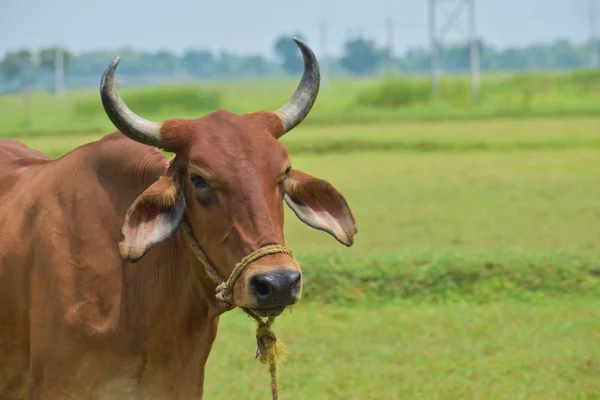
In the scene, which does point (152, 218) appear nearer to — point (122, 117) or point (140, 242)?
point (140, 242)

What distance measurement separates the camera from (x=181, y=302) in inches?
179

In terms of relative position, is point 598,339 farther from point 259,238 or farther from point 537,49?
point 537,49

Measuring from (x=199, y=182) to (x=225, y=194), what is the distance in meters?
0.13

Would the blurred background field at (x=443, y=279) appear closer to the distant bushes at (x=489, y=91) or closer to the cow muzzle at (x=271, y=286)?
the cow muzzle at (x=271, y=286)

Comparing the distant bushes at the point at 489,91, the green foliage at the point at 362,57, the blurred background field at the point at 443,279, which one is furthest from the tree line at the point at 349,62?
the blurred background field at the point at 443,279

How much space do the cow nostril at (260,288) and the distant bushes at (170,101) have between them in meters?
33.5

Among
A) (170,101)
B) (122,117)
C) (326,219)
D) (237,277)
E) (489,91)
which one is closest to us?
(237,277)

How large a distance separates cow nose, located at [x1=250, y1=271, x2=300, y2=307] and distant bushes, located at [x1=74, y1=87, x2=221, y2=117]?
3348 cm

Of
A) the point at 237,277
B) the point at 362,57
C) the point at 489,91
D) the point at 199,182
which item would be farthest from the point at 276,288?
the point at 362,57

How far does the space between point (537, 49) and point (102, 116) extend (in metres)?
142

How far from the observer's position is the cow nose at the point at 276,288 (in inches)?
156

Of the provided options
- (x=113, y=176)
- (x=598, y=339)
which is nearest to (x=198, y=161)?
(x=113, y=176)

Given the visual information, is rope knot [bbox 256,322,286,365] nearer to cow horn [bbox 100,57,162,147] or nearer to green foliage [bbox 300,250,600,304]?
cow horn [bbox 100,57,162,147]

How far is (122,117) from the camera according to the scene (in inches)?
171
